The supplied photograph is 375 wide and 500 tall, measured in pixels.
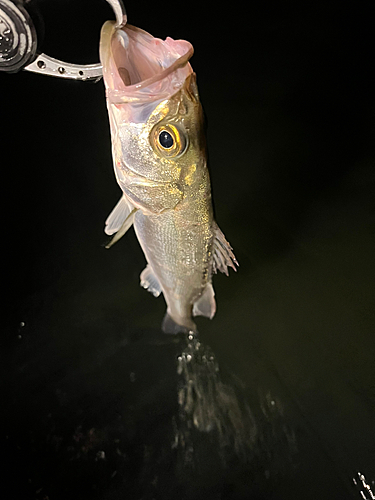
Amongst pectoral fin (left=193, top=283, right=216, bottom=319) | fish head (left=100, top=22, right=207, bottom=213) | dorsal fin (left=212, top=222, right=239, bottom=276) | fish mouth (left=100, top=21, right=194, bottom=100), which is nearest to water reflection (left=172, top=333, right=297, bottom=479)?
pectoral fin (left=193, top=283, right=216, bottom=319)

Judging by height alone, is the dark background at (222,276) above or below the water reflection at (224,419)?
above

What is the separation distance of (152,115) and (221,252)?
573 millimetres

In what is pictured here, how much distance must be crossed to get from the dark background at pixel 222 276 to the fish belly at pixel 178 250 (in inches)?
33.6

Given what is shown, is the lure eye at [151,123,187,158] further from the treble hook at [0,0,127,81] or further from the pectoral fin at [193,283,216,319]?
the pectoral fin at [193,283,216,319]

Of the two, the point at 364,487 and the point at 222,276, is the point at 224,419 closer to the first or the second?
the point at 364,487

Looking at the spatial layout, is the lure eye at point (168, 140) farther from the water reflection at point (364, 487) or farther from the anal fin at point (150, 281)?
the water reflection at point (364, 487)

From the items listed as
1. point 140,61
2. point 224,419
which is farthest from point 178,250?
point 224,419

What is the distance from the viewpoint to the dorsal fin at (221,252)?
1.17 metres

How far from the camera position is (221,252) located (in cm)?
121

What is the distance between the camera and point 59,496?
6.17 ft

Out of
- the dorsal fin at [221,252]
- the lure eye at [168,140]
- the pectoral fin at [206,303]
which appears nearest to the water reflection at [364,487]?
the pectoral fin at [206,303]

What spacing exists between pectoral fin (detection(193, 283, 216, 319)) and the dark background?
725 millimetres

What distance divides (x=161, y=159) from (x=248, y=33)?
1.58 metres

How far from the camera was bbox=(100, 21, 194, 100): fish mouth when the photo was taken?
68cm
